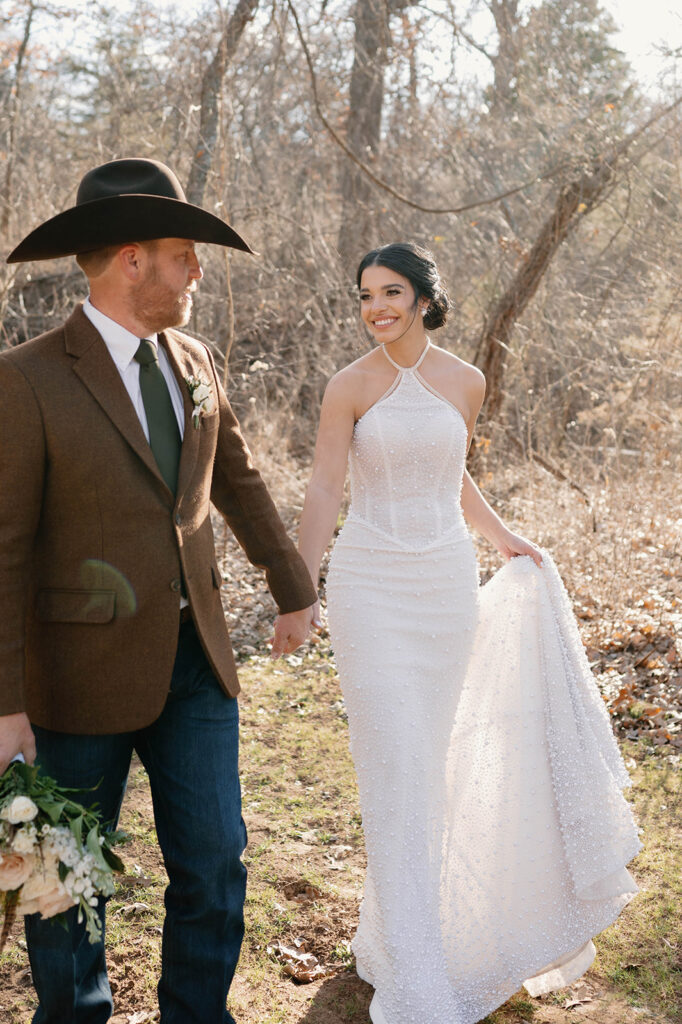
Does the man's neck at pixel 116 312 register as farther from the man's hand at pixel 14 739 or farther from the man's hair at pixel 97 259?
the man's hand at pixel 14 739

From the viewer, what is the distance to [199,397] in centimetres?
280

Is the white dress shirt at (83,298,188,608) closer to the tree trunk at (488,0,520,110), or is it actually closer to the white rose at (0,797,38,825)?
the white rose at (0,797,38,825)

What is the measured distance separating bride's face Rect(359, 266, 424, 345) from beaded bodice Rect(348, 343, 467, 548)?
25cm

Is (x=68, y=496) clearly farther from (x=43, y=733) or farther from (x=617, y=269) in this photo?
(x=617, y=269)

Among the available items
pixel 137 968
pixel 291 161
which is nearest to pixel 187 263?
pixel 137 968

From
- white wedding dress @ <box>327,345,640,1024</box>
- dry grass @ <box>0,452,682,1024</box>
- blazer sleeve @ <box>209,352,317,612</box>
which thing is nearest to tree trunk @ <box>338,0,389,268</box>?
dry grass @ <box>0,452,682,1024</box>

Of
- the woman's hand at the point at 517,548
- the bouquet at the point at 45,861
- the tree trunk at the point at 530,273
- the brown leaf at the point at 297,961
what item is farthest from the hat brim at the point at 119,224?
the tree trunk at the point at 530,273

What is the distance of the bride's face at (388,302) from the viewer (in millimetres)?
3807

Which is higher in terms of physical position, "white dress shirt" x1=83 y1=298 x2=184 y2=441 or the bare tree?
the bare tree

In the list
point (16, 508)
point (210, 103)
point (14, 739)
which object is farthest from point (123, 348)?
point (210, 103)

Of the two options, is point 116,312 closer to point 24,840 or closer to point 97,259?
point 97,259

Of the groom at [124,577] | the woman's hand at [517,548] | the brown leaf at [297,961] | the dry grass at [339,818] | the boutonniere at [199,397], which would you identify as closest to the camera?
the groom at [124,577]

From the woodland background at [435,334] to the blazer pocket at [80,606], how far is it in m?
1.63

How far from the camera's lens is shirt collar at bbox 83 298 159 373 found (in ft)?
8.77
